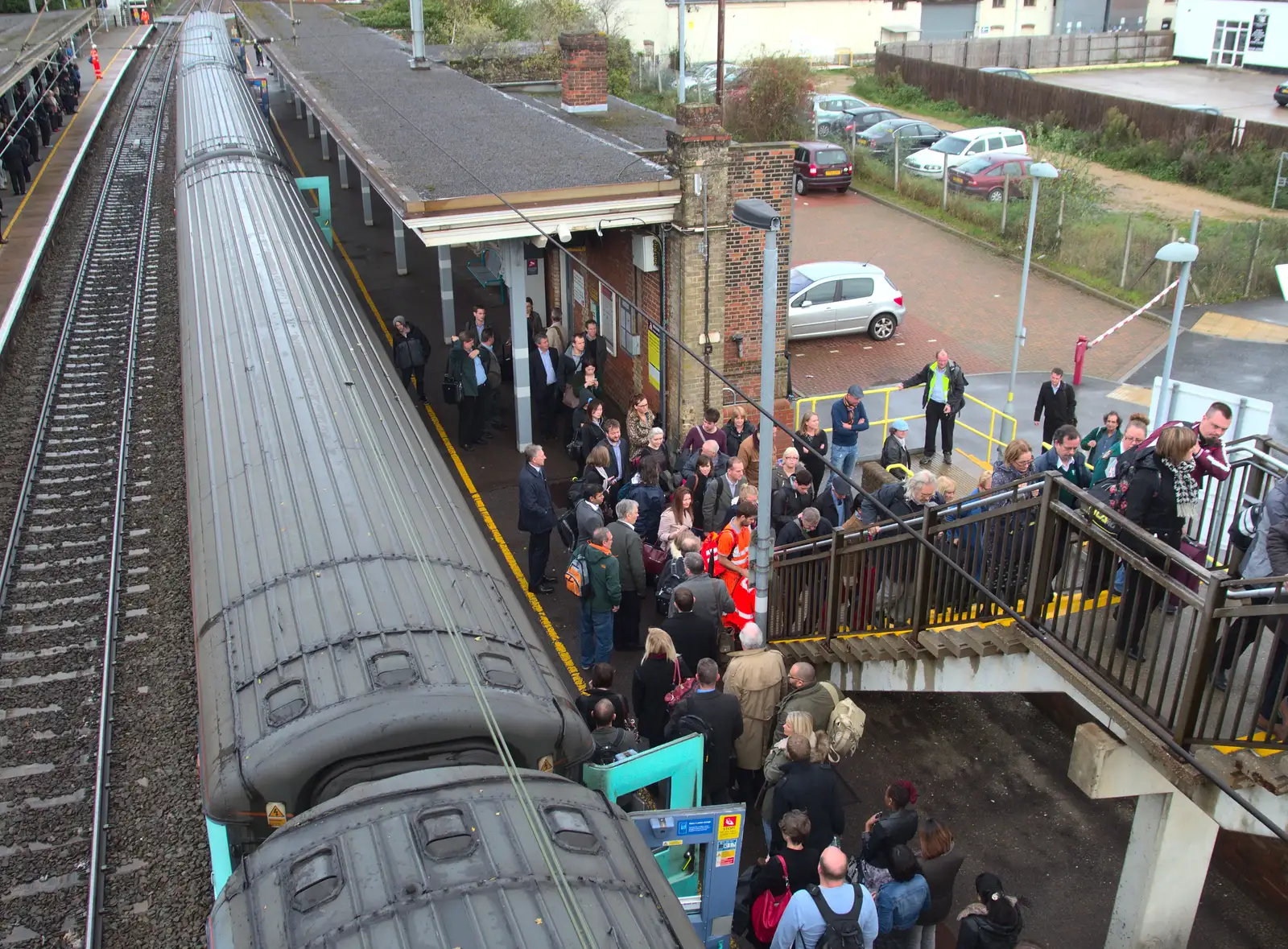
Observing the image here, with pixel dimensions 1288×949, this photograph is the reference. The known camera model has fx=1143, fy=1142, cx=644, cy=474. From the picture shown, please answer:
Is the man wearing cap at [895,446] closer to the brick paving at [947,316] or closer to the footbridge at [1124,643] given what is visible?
the footbridge at [1124,643]

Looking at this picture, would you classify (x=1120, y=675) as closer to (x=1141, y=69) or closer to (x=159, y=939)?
(x=159, y=939)

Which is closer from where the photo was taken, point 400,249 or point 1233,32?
point 400,249

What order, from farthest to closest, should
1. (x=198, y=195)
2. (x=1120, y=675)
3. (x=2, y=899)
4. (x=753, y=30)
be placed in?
(x=753, y=30) < (x=198, y=195) < (x=2, y=899) < (x=1120, y=675)

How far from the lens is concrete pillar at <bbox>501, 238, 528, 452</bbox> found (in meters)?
12.5

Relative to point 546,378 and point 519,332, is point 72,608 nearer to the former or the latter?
point 519,332

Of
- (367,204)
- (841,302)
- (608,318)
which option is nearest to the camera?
(608,318)

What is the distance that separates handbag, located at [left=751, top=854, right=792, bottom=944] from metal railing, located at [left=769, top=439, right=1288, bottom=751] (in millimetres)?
1937

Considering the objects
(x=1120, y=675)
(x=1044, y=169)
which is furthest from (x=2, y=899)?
(x=1044, y=169)

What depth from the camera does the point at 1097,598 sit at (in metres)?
5.88

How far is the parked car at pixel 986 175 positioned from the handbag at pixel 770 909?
2250 centimetres

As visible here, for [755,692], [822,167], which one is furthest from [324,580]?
[822,167]

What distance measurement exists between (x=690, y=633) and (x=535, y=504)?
2549 mm

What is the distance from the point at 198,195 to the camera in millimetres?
14141

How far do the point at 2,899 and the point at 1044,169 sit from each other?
437 inches
